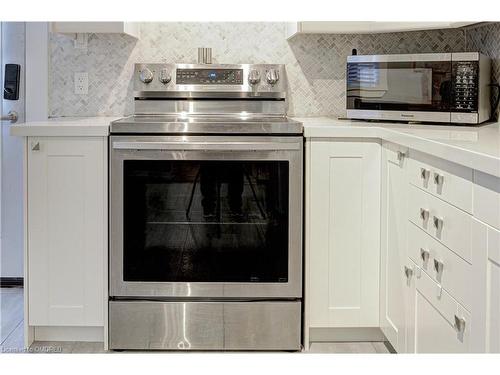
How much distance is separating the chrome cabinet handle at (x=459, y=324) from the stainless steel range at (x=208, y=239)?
0.99 metres

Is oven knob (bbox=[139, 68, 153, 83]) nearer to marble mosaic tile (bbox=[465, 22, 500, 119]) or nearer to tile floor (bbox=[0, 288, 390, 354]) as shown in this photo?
tile floor (bbox=[0, 288, 390, 354])

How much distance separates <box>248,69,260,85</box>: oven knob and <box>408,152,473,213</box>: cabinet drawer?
44.1 inches

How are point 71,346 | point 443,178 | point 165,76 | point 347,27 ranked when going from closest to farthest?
point 443,178 < point 71,346 < point 347,27 < point 165,76

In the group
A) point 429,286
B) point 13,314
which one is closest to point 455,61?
point 429,286

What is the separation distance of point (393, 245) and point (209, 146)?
2.67ft

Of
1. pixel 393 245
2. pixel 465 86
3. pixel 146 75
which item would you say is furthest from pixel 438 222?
pixel 146 75

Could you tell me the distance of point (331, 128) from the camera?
249cm

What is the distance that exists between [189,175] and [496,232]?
142cm

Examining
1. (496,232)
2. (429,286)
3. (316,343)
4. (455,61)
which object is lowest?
(316,343)

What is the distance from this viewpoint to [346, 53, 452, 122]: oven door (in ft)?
8.41

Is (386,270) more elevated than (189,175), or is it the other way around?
(189,175)

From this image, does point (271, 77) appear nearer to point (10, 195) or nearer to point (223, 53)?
point (223, 53)

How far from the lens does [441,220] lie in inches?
69.1

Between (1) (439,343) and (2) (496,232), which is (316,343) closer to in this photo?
(1) (439,343)
